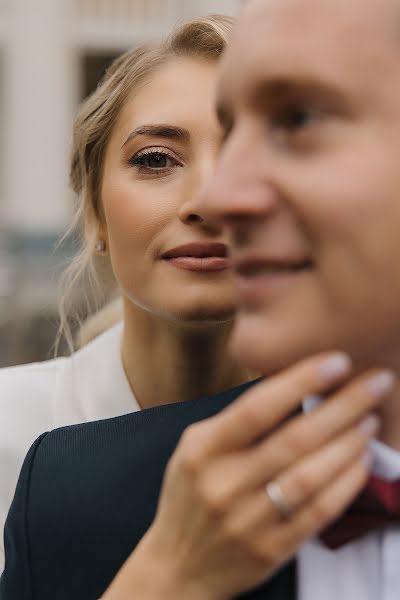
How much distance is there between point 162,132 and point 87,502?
1.12m

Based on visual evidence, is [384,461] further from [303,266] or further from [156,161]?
[156,161]

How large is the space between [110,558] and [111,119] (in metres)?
1.43

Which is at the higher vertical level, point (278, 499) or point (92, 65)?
point (278, 499)

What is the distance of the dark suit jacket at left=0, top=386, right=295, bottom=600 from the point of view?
5.37 ft

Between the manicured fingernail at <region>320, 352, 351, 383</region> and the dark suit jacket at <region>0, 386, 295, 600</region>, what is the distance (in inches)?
20.5

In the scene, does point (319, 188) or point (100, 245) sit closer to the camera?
point (319, 188)

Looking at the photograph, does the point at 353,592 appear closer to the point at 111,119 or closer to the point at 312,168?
the point at 312,168

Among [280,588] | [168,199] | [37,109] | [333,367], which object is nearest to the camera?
[333,367]

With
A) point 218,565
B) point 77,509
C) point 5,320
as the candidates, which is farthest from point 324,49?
point 5,320

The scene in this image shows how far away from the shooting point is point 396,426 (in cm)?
140

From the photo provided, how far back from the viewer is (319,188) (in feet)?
4.10

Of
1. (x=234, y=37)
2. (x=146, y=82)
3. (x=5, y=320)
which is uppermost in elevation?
(x=234, y=37)

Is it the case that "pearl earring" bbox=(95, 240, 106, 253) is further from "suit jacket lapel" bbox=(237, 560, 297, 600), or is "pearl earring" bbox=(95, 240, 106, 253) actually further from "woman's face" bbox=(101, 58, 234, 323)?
"suit jacket lapel" bbox=(237, 560, 297, 600)

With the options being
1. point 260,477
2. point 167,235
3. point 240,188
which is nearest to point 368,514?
point 260,477
